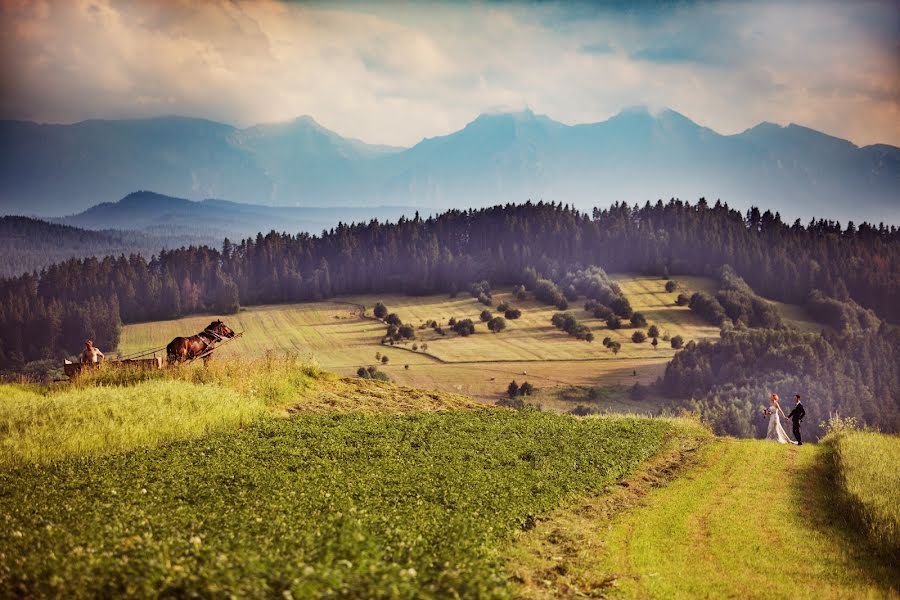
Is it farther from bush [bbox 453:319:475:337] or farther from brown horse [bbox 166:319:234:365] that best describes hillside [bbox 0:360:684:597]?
bush [bbox 453:319:475:337]

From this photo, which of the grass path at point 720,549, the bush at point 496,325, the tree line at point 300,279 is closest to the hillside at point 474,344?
the bush at point 496,325

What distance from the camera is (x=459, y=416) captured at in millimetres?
29562

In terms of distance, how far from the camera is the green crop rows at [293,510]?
10.1 meters

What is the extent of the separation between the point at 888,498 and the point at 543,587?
12348mm

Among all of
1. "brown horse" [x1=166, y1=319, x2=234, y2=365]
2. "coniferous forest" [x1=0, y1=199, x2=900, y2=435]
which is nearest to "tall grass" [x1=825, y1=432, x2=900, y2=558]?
"brown horse" [x1=166, y1=319, x2=234, y2=365]

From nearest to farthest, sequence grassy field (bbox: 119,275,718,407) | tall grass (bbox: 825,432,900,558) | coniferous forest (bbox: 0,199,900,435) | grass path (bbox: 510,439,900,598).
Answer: grass path (bbox: 510,439,900,598) → tall grass (bbox: 825,432,900,558) → coniferous forest (bbox: 0,199,900,435) → grassy field (bbox: 119,275,718,407)

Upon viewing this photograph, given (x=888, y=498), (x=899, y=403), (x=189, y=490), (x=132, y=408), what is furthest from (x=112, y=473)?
(x=899, y=403)

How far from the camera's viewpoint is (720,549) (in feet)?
55.0

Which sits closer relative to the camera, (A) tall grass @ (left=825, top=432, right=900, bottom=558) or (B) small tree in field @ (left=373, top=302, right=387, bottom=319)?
(A) tall grass @ (left=825, top=432, right=900, bottom=558)

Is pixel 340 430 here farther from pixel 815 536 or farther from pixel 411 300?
pixel 411 300

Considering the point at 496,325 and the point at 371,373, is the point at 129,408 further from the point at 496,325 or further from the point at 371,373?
the point at 496,325

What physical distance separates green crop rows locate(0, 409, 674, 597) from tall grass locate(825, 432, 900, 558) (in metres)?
6.97

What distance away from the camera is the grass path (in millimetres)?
14172

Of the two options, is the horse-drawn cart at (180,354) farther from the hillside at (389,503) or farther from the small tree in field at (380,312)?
the small tree in field at (380,312)
